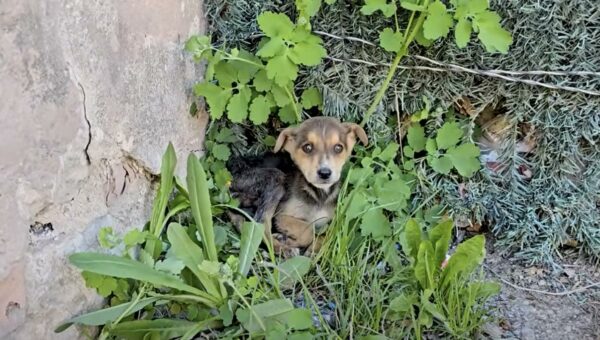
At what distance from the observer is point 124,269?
2967 millimetres

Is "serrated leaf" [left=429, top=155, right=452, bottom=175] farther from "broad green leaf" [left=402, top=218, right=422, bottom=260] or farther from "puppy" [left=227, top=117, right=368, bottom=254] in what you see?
"broad green leaf" [left=402, top=218, right=422, bottom=260]

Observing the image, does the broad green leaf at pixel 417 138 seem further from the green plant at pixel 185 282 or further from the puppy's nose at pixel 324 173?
the green plant at pixel 185 282

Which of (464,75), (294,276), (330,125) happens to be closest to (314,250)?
(294,276)

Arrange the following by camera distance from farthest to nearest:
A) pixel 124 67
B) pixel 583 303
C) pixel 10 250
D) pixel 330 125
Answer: pixel 330 125 → pixel 583 303 → pixel 124 67 → pixel 10 250

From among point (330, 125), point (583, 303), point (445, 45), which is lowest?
point (583, 303)

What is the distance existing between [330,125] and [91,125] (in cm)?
128

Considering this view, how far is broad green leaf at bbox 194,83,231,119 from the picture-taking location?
3.81m

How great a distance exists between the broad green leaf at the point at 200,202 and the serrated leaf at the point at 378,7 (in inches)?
44.1

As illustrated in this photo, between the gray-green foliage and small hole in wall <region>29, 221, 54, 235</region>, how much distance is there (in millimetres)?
1610

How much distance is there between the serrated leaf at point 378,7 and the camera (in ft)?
11.8

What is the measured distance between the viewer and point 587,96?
12.1 ft

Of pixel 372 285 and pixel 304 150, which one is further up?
pixel 304 150

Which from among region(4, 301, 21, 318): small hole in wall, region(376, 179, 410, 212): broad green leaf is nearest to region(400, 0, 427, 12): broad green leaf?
region(376, 179, 410, 212): broad green leaf

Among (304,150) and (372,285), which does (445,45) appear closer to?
(304,150)
